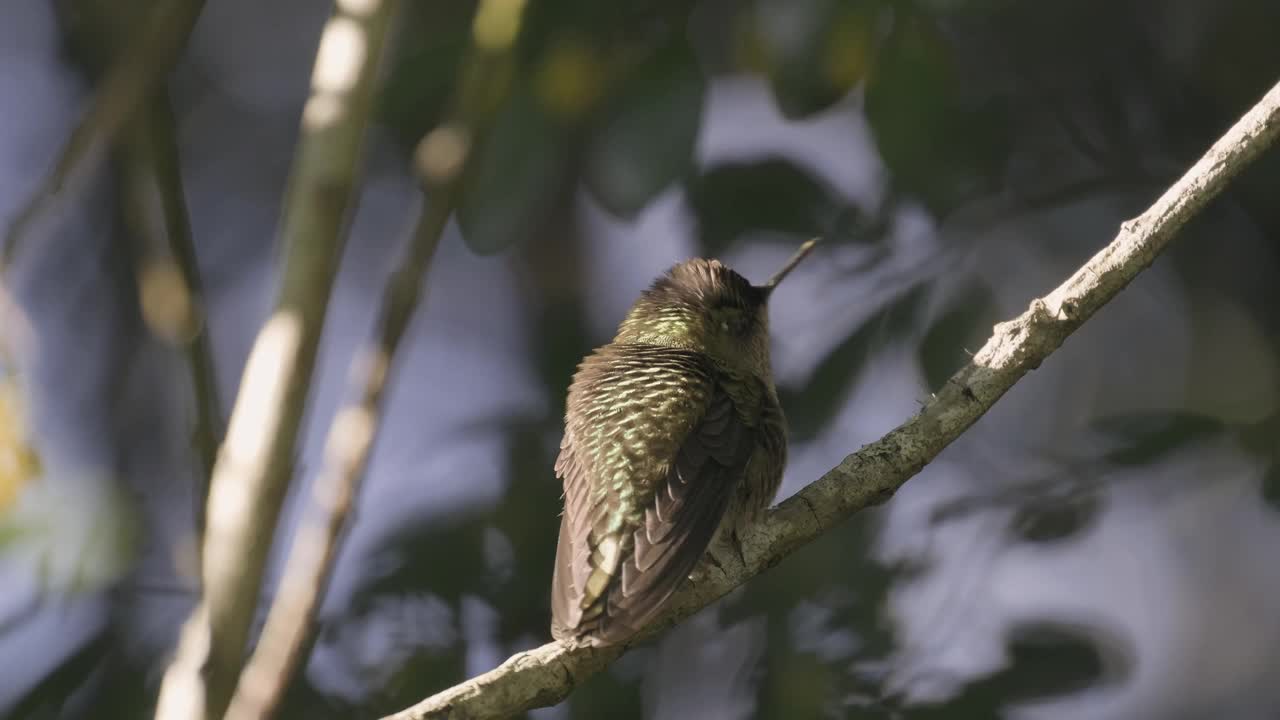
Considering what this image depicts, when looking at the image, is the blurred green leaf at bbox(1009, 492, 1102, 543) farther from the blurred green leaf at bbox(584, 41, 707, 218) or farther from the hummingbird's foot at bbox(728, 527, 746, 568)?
the blurred green leaf at bbox(584, 41, 707, 218)

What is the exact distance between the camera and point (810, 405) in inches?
135

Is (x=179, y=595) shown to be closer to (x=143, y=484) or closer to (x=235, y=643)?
(x=143, y=484)

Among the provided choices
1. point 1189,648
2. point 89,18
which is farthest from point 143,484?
point 1189,648

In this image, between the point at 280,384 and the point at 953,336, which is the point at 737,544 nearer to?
the point at 953,336

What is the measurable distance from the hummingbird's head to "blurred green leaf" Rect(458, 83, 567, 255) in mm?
579

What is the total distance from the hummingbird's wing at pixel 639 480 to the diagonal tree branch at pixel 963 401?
0.08m

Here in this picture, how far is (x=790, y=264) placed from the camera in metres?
3.68

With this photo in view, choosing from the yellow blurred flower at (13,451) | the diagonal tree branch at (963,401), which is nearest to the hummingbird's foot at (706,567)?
the diagonal tree branch at (963,401)

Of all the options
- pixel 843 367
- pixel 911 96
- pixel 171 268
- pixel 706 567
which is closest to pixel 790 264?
pixel 843 367

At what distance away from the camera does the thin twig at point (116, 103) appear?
88.7 inches

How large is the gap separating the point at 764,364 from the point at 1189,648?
91.0 inches

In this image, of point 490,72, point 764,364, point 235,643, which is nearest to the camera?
point 235,643

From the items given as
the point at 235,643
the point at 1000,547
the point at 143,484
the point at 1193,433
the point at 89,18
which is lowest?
the point at 235,643

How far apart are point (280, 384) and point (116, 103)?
0.75 metres
